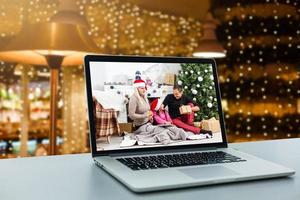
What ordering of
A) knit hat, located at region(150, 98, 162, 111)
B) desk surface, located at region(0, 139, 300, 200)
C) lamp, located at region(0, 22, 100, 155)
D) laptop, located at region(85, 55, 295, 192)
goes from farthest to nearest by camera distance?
1. lamp, located at region(0, 22, 100, 155)
2. knit hat, located at region(150, 98, 162, 111)
3. laptop, located at region(85, 55, 295, 192)
4. desk surface, located at region(0, 139, 300, 200)

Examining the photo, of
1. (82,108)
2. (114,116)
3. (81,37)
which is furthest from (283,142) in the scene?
(82,108)

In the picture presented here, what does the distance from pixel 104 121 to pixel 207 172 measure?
0.20 metres

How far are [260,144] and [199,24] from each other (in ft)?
6.95

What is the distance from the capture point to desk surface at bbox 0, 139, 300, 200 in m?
0.50

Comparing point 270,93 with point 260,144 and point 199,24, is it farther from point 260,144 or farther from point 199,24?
point 260,144

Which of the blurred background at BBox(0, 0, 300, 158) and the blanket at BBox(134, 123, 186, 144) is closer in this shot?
the blanket at BBox(134, 123, 186, 144)

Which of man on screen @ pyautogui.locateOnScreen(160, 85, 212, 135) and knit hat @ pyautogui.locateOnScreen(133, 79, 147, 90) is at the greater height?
knit hat @ pyautogui.locateOnScreen(133, 79, 147, 90)

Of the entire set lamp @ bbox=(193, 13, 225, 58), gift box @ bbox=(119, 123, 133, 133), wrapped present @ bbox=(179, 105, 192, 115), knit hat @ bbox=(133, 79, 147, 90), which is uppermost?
lamp @ bbox=(193, 13, 225, 58)

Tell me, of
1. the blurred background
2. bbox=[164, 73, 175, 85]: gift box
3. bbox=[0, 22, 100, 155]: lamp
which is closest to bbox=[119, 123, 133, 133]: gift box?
bbox=[164, 73, 175, 85]: gift box

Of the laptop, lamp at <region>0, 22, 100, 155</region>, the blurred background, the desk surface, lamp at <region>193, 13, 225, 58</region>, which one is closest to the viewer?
the desk surface

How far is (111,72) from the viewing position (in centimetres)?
73

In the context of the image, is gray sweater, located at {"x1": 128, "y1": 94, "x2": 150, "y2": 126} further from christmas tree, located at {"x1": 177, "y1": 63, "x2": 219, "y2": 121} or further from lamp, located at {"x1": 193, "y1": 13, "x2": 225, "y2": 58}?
lamp, located at {"x1": 193, "y1": 13, "x2": 225, "y2": 58}

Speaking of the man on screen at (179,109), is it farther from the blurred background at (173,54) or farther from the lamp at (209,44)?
the lamp at (209,44)

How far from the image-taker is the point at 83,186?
537 mm
